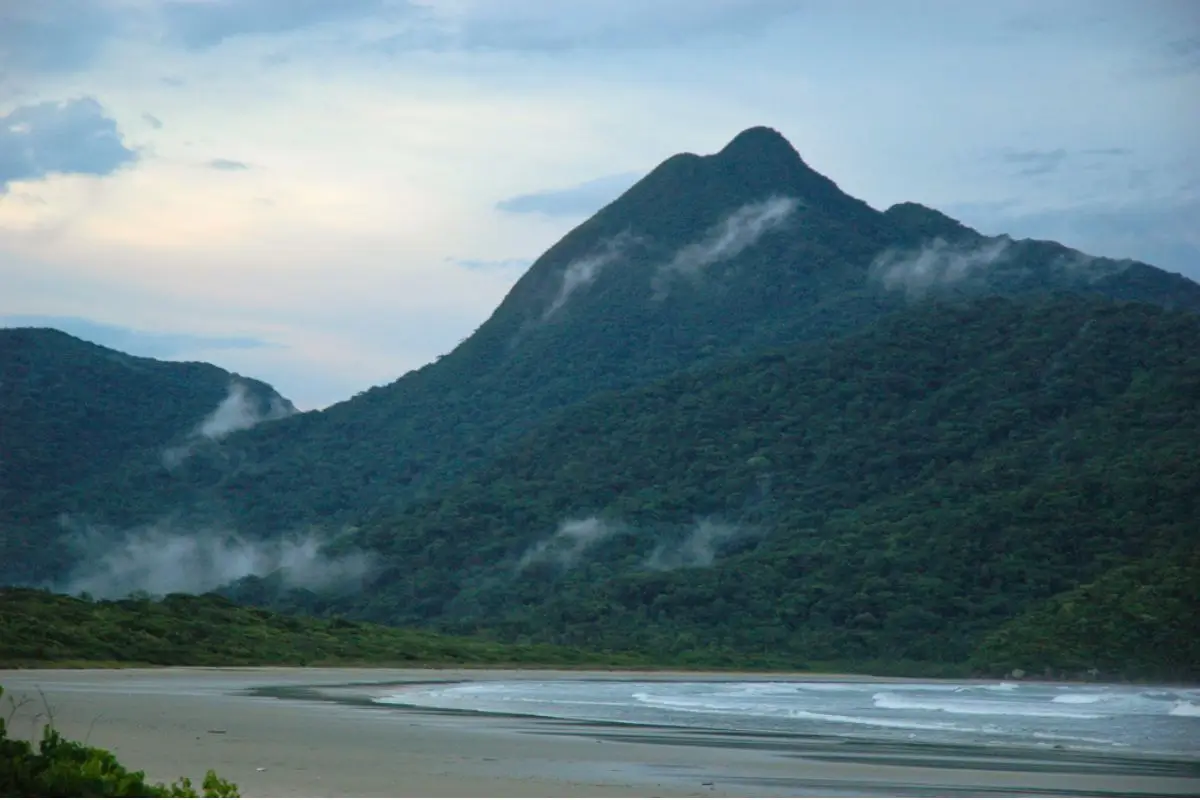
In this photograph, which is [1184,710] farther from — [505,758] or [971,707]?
[505,758]

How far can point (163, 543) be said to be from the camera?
100 metres

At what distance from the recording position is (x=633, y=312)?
124875 millimetres

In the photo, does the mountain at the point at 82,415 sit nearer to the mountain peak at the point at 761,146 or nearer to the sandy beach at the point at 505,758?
the mountain peak at the point at 761,146

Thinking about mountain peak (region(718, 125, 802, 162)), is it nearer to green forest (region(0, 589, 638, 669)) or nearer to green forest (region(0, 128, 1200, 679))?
green forest (region(0, 128, 1200, 679))

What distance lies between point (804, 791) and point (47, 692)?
51.7ft

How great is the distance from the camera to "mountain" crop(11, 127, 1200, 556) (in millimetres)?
109500

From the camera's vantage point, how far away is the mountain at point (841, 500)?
65.3m

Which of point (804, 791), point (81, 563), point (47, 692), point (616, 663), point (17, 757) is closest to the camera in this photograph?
point (17, 757)

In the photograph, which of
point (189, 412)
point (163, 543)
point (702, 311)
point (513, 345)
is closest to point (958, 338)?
point (702, 311)

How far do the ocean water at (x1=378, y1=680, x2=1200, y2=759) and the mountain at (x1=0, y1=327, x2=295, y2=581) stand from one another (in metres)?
67.2

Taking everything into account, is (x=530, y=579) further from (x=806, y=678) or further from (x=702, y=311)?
(x=702, y=311)

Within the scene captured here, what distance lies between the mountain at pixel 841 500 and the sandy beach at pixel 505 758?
119ft

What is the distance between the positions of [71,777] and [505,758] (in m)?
6.56

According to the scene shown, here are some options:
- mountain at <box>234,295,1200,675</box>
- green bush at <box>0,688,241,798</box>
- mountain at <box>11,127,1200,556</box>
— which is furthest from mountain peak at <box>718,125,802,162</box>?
green bush at <box>0,688,241,798</box>
